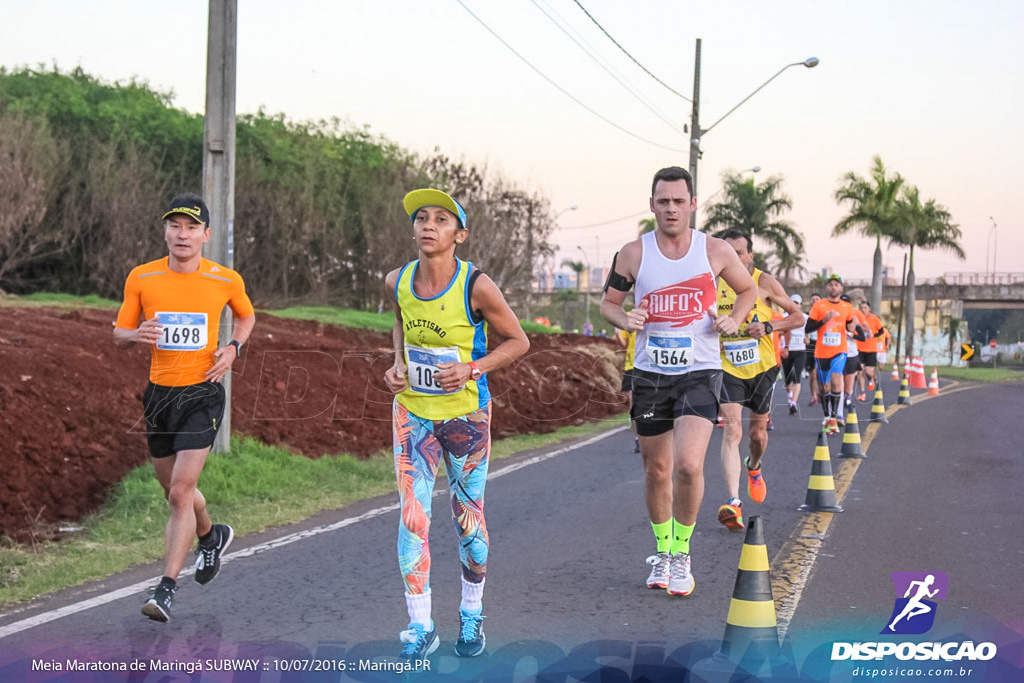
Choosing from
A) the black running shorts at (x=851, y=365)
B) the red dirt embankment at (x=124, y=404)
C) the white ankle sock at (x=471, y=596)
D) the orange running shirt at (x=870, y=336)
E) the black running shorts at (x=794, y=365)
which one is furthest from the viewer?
the orange running shirt at (x=870, y=336)

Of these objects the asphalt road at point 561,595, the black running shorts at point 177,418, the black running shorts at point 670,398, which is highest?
the black running shorts at point 670,398

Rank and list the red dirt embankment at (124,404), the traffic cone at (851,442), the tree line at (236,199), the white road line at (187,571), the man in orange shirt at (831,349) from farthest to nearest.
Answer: the tree line at (236,199)
the man in orange shirt at (831,349)
the traffic cone at (851,442)
the red dirt embankment at (124,404)
the white road line at (187,571)

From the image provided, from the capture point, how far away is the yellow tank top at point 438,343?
5.18 meters

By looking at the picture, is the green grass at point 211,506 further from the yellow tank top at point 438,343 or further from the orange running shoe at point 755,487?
the orange running shoe at point 755,487

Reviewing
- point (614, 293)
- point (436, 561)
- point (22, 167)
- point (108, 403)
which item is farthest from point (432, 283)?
point (22, 167)

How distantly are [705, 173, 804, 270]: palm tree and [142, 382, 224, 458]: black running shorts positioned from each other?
2032 inches

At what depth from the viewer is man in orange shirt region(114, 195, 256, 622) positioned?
6.10 metres

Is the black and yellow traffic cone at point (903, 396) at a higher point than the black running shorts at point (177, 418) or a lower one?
lower

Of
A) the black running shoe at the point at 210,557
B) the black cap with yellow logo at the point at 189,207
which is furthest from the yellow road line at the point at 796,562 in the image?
the black cap with yellow logo at the point at 189,207

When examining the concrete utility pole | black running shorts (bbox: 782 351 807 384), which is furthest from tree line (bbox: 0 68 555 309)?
the concrete utility pole

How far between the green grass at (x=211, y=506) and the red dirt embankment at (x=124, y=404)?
411mm

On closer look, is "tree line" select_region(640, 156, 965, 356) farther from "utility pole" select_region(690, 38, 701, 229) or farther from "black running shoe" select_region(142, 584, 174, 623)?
"black running shoe" select_region(142, 584, 174, 623)

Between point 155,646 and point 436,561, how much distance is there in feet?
7.66

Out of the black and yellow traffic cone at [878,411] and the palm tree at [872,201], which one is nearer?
the black and yellow traffic cone at [878,411]
